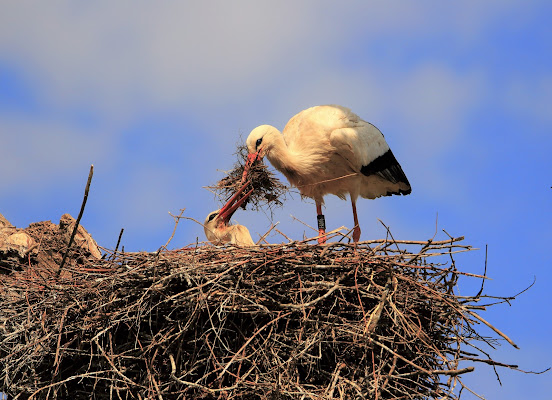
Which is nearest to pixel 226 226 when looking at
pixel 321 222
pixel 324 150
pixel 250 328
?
pixel 321 222

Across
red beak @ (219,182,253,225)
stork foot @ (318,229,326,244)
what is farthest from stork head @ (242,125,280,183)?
stork foot @ (318,229,326,244)

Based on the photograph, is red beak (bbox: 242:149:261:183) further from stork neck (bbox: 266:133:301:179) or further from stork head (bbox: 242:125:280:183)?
stork neck (bbox: 266:133:301:179)

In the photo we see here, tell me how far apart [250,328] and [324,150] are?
7.57 ft

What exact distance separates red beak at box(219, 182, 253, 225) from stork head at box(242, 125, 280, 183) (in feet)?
0.41

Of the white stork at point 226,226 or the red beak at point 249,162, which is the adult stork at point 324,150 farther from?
the white stork at point 226,226

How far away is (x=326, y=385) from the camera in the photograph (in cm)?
444

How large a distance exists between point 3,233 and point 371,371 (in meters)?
3.29

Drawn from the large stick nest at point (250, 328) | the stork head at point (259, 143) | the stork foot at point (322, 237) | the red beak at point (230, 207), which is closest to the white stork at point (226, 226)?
the red beak at point (230, 207)

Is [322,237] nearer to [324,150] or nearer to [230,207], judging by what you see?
[324,150]

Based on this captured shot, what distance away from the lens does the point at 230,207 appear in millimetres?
6562

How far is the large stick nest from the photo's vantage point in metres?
4.36

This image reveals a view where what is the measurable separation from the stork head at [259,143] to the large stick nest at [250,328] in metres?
1.79

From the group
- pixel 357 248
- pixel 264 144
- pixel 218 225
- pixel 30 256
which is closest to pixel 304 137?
pixel 264 144

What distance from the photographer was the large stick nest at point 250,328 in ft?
14.3
